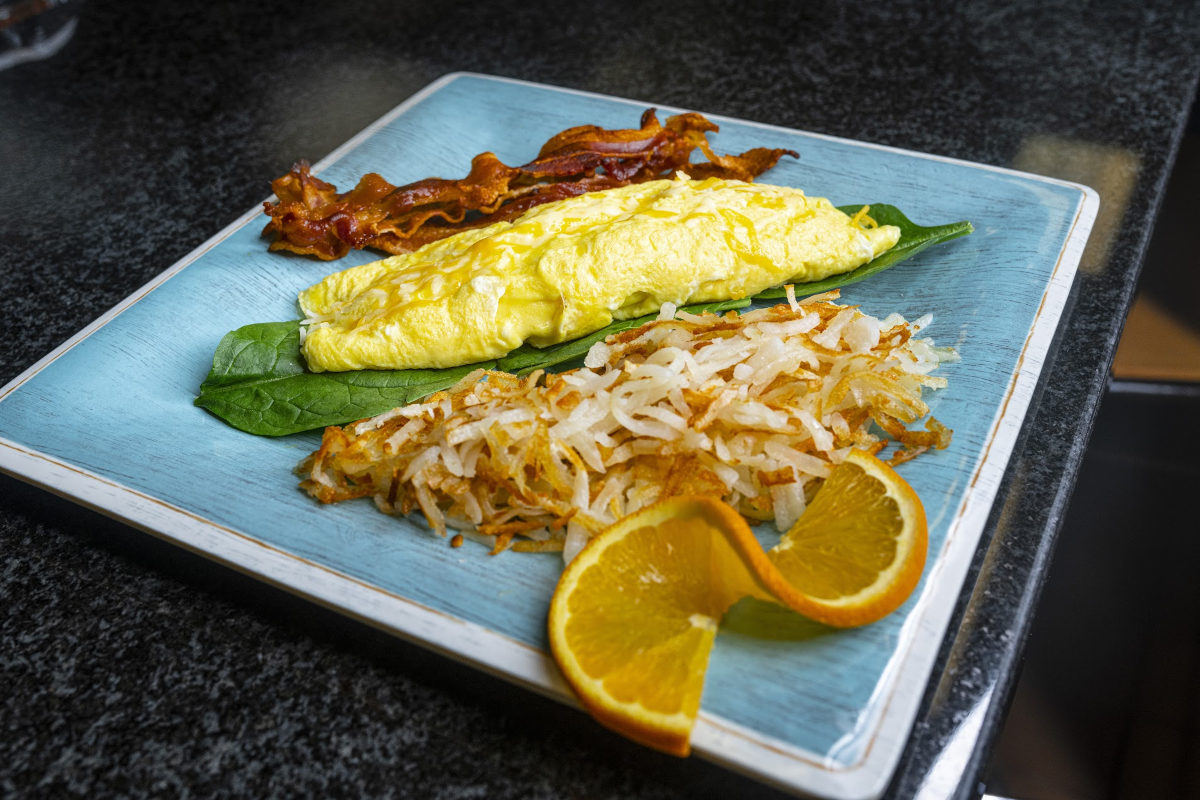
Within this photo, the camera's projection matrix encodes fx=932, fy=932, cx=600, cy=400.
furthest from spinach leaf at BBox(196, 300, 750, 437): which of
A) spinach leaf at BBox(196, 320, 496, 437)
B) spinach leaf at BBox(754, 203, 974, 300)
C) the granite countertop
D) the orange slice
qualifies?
the orange slice

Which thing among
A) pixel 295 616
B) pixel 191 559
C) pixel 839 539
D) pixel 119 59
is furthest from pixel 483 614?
pixel 119 59

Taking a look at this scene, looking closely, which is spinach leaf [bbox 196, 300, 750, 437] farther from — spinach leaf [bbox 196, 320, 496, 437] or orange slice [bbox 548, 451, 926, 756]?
orange slice [bbox 548, 451, 926, 756]

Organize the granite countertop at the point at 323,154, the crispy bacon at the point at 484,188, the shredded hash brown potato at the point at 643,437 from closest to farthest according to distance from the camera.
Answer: the granite countertop at the point at 323,154
the shredded hash brown potato at the point at 643,437
the crispy bacon at the point at 484,188

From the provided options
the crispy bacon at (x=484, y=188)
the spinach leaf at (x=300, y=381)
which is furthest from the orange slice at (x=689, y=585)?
the crispy bacon at (x=484, y=188)

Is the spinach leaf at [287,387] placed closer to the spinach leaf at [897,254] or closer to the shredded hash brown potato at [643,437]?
the shredded hash brown potato at [643,437]

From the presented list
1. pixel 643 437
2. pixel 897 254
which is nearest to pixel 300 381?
pixel 643 437

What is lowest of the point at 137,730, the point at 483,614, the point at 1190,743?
the point at 1190,743

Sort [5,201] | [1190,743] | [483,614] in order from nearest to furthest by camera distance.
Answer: [483,614], [1190,743], [5,201]

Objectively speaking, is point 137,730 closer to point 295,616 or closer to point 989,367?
point 295,616
